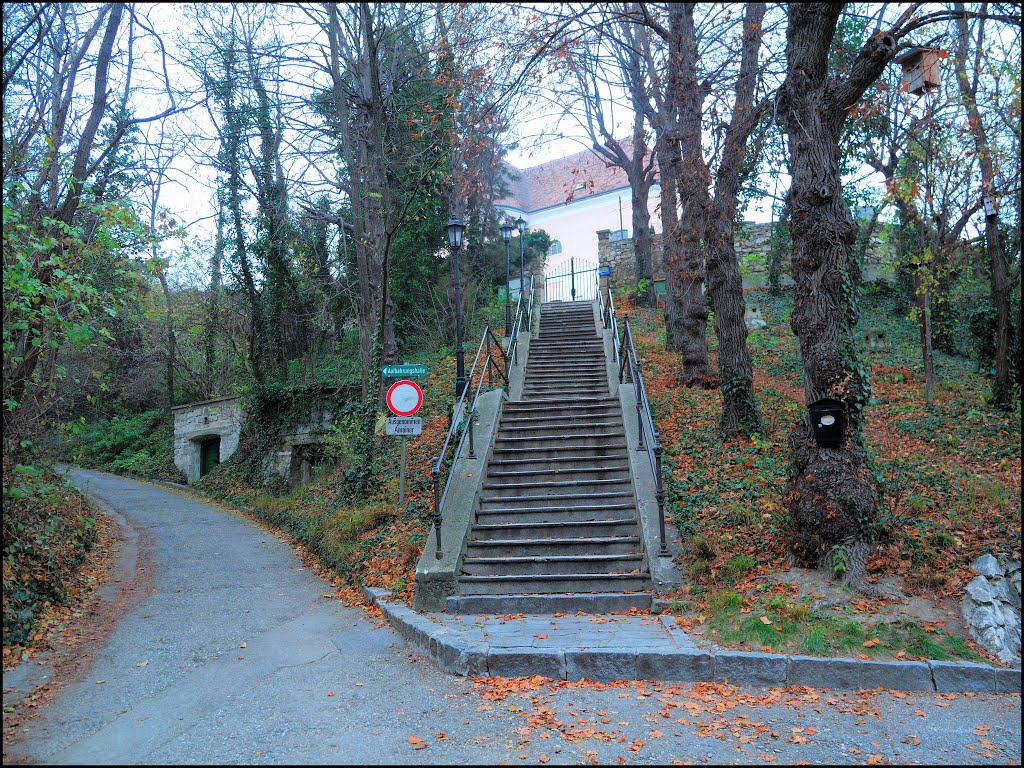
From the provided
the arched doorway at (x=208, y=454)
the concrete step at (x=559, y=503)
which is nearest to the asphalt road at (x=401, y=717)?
the concrete step at (x=559, y=503)

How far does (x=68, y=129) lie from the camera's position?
8.58m

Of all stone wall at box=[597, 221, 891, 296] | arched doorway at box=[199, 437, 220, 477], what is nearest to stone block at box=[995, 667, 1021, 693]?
stone wall at box=[597, 221, 891, 296]

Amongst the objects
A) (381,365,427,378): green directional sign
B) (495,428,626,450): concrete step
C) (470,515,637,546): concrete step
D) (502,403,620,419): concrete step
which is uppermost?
(381,365,427,378): green directional sign

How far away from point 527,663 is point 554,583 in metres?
1.84

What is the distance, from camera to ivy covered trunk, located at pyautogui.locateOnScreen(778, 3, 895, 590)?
6.34 meters

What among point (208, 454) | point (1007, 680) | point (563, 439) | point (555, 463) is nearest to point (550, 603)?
point (555, 463)

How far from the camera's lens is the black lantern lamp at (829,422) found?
6363 mm

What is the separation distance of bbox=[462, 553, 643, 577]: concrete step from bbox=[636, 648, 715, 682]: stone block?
6.59 feet

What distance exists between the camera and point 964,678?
4.80 meters

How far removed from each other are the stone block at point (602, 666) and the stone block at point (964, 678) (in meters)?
2.16

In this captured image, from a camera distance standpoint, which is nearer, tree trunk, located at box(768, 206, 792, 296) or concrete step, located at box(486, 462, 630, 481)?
concrete step, located at box(486, 462, 630, 481)

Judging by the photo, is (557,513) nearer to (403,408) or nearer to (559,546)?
(559,546)

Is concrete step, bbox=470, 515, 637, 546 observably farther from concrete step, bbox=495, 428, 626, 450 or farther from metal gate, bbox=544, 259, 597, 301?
metal gate, bbox=544, 259, 597, 301

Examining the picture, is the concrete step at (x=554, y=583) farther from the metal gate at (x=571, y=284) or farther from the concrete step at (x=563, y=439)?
the metal gate at (x=571, y=284)
